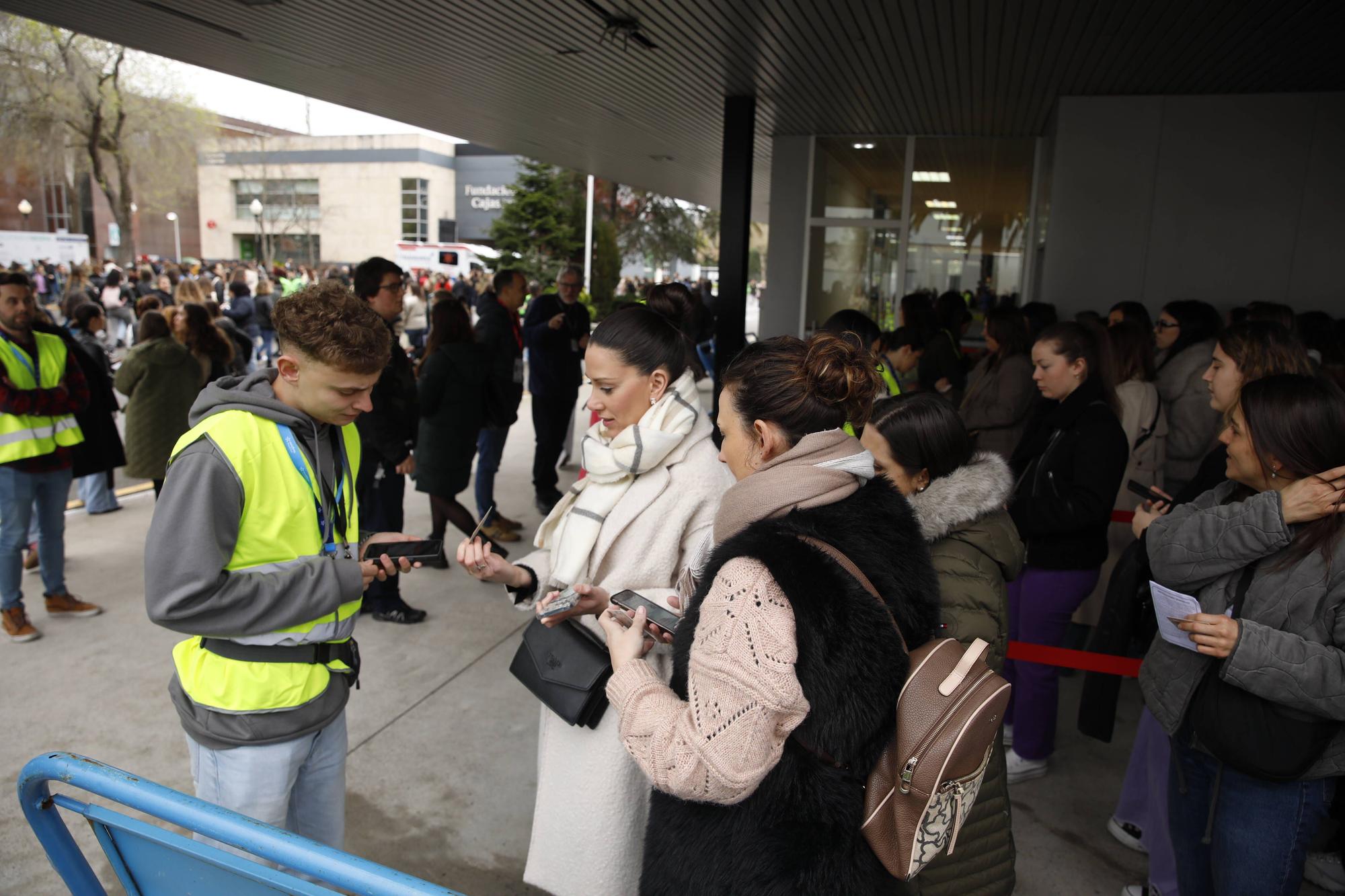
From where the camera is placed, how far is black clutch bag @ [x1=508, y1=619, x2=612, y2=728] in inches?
75.4

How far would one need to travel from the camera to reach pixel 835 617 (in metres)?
1.37

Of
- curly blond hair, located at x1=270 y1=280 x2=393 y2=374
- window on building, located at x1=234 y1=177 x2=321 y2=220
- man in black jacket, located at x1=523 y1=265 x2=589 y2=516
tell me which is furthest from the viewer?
window on building, located at x1=234 y1=177 x2=321 y2=220

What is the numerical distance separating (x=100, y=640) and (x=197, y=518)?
361cm

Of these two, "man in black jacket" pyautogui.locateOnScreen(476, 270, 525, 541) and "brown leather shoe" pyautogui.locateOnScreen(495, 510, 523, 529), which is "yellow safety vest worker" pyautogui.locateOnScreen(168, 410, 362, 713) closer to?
"man in black jacket" pyautogui.locateOnScreen(476, 270, 525, 541)

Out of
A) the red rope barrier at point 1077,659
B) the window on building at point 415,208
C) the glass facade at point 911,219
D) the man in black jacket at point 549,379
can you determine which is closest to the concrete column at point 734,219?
the man in black jacket at point 549,379

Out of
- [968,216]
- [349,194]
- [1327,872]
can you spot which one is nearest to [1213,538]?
[1327,872]

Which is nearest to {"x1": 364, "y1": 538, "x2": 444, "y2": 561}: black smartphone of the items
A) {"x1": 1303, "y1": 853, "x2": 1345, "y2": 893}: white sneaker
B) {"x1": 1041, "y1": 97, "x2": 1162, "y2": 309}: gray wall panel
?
{"x1": 1303, "y1": 853, "x2": 1345, "y2": 893}: white sneaker

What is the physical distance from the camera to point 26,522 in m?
4.39

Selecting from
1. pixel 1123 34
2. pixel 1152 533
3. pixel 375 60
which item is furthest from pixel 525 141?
pixel 1152 533

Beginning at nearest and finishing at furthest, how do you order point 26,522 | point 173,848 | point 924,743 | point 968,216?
point 173,848, point 924,743, point 26,522, point 968,216

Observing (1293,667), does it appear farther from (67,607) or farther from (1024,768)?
(67,607)

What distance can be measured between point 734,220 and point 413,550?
6623mm

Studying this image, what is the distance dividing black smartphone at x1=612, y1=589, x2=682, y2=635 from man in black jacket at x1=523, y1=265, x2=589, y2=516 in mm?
5194

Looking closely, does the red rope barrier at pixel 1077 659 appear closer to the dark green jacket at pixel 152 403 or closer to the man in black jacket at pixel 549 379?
the man in black jacket at pixel 549 379
